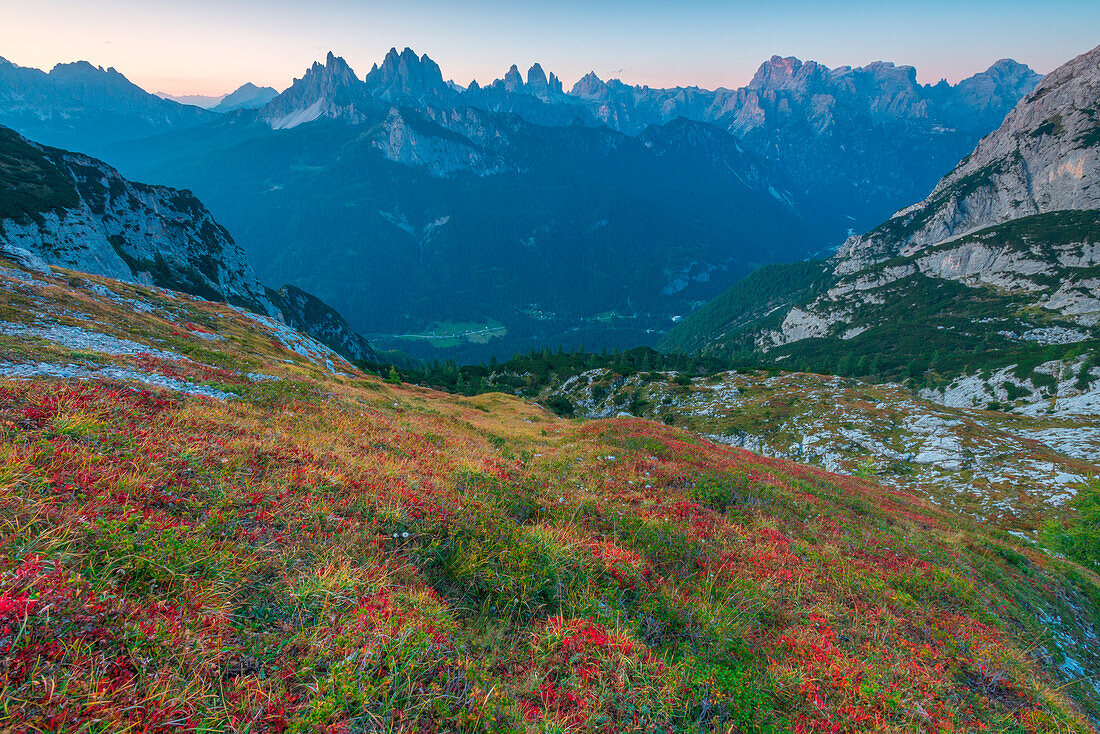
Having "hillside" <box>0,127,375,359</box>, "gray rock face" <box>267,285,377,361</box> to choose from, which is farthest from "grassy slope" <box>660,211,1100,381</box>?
"gray rock face" <box>267,285,377,361</box>

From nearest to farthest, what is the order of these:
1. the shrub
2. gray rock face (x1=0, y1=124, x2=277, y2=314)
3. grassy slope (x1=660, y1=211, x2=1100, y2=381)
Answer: the shrub < gray rock face (x1=0, y1=124, x2=277, y2=314) < grassy slope (x1=660, y1=211, x2=1100, y2=381)

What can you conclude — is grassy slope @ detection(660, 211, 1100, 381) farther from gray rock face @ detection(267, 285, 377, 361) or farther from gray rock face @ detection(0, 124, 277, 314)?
gray rock face @ detection(267, 285, 377, 361)

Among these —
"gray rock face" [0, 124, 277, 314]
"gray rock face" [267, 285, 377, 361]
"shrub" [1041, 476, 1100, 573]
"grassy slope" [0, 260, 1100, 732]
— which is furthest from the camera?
"gray rock face" [267, 285, 377, 361]

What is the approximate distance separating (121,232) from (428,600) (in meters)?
146

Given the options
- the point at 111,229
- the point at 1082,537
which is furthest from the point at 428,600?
the point at 111,229

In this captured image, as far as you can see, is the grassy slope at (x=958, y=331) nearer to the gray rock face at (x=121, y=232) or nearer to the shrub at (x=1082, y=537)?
the shrub at (x=1082, y=537)

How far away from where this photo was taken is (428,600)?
605 centimetres

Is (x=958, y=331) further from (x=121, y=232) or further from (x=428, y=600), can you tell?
(x=121, y=232)

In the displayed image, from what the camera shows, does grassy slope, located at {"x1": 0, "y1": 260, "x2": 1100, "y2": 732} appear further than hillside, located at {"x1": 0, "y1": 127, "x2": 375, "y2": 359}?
No

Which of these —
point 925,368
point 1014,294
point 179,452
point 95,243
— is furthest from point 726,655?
point 1014,294

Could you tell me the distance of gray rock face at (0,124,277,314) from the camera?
7162 cm

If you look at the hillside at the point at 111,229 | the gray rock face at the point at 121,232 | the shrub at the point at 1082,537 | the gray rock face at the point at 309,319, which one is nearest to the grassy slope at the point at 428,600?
the shrub at the point at 1082,537

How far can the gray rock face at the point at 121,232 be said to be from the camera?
71.6 m

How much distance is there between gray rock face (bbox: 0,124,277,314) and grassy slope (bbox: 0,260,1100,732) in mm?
59398
